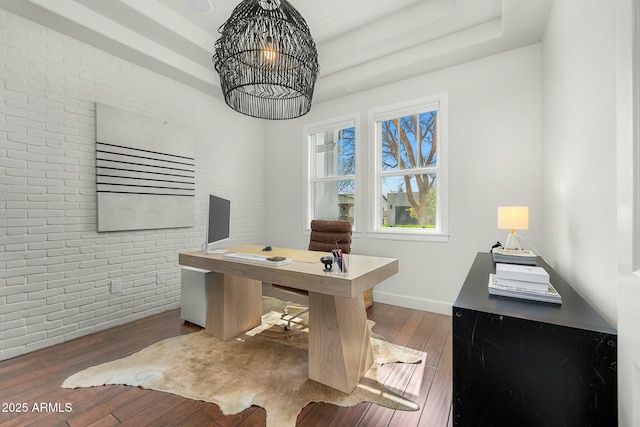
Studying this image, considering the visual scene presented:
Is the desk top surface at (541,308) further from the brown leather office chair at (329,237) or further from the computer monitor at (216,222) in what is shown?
the computer monitor at (216,222)

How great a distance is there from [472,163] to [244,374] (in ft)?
9.33

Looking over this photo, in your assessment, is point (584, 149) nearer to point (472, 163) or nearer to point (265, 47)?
point (472, 163)

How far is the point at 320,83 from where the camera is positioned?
3635 millimetres

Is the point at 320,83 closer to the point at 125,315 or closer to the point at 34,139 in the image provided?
the point at 34,139

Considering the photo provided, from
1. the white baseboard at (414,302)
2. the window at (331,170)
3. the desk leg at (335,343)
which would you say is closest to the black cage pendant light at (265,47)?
the desk leg at (335,343)

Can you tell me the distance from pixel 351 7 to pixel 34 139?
3.01 meters

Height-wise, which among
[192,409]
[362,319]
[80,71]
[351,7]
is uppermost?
[351,7]

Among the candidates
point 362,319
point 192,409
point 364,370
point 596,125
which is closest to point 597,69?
point 596,125

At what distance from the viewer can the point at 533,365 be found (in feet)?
3.20

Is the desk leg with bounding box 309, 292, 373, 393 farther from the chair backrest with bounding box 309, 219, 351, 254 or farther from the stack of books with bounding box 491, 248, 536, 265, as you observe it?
the stack of books with bounding box 491, 248, 536, 265

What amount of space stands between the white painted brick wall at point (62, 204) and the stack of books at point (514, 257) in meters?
3.28

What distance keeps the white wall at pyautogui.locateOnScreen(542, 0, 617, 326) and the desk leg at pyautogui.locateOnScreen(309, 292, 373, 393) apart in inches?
48.6

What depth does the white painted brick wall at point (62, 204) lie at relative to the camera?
223 centimetres

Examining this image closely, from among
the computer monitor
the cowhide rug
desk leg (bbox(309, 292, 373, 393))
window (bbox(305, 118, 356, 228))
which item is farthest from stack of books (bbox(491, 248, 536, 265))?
→ the computer monitor
